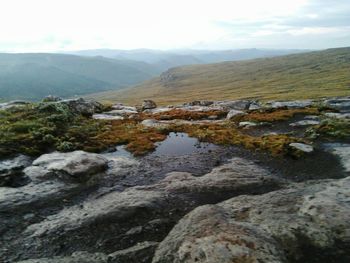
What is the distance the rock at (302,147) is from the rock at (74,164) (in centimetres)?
1458

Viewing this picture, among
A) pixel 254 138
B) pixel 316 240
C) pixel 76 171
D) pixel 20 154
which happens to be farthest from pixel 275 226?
pixel 20 154

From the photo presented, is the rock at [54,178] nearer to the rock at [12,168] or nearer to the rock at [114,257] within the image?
the rock at [12,168]

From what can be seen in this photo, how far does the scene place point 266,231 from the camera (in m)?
14.3

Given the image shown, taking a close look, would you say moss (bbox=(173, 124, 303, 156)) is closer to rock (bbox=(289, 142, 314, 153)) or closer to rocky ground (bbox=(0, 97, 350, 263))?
rocky ground (bbox=(0, 97, 350, 263))

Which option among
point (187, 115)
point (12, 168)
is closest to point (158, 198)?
point (12, 168)

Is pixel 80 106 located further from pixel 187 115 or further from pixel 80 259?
pixel 80 259

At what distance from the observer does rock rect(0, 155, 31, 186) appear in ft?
66.0

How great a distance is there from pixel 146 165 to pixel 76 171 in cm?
500

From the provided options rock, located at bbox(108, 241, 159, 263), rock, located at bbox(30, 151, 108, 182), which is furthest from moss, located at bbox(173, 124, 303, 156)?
rock, located at bbox(108, 241, 159, 263)

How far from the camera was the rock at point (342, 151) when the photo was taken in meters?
22.7

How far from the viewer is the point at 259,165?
2358cm

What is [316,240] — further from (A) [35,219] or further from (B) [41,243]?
(A) [35,219]

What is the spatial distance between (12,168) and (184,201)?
1179 centimetres

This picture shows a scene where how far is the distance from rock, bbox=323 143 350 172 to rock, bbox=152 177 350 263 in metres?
5.45
